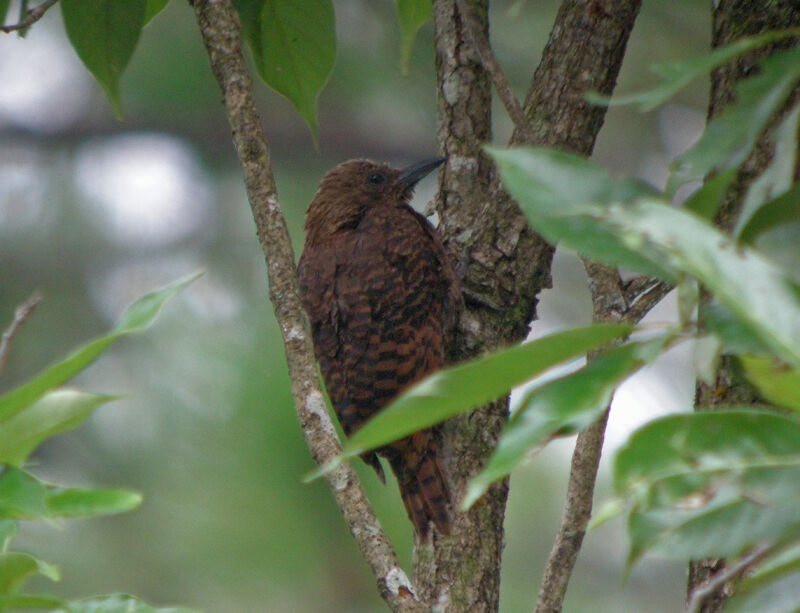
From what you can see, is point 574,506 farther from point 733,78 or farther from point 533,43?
point 533,43

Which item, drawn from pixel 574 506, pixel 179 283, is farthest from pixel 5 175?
pixel 179 283

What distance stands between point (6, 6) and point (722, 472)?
154cm

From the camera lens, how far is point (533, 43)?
4637 mm

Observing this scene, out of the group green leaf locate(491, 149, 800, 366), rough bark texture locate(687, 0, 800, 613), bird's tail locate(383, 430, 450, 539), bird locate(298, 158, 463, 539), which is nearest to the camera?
green leaf locate(491, 149, 800, 366)

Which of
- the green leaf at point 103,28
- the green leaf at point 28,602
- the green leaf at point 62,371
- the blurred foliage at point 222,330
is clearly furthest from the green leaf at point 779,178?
the blurred foliage at point 222,330

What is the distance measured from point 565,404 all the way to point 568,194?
6.0 inches

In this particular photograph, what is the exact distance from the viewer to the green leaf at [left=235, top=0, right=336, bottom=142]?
72.9 inches

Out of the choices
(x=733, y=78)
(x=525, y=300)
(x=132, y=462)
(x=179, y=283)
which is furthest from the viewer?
Result: (x=132, y=462)

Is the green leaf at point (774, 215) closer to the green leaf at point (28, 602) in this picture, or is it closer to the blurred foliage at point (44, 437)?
the blurred foliage at point (44, 437)

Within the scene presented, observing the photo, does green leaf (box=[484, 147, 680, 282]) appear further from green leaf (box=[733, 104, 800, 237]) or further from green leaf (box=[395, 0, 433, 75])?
green leaf (box=[395, 0, 433, 75])

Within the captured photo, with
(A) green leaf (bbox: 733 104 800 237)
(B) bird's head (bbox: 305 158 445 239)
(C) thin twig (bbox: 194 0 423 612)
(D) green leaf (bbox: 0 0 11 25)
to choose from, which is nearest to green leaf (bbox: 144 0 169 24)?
(C) thin twig (bbox: 194 0 423 612)

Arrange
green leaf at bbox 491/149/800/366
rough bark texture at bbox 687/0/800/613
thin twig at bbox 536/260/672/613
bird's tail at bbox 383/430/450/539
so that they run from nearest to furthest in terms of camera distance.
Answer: green leaf at bbox 491/149/800/366, rough bark texture at bbox 687/0/800/613, thin twig at bbox 536/260/672/613, bird's tail at bbox 383/430/450/539

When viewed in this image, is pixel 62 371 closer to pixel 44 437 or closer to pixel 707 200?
pixel 44 437

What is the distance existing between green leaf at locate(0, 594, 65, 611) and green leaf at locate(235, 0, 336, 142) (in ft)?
4.12
